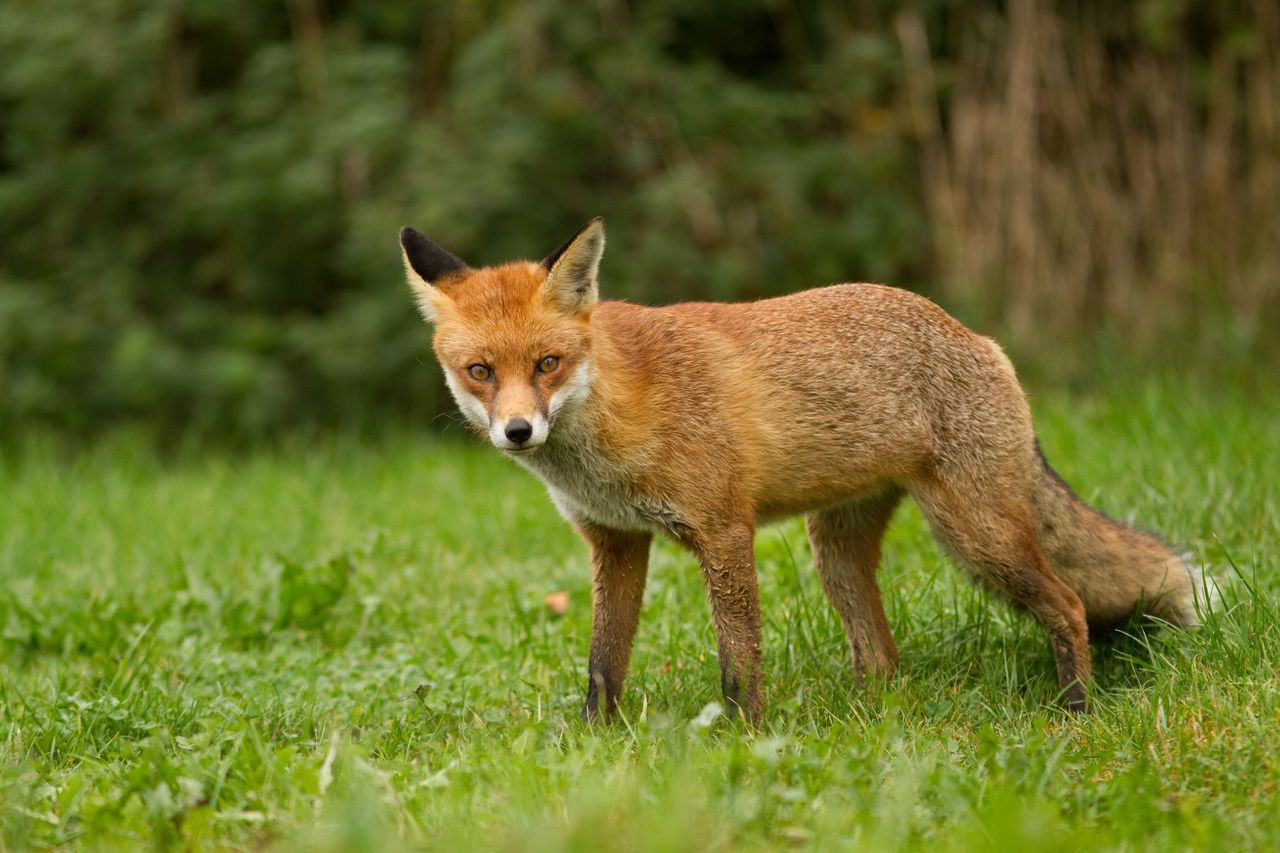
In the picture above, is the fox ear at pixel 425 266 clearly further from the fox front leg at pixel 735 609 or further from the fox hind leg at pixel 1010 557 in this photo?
the fox hind leg at pixel 1010 557

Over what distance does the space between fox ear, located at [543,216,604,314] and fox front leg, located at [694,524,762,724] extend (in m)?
0.91

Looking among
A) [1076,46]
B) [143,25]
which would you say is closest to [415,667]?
[143,25]

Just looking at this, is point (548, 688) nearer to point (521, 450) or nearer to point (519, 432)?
point (521, 450)

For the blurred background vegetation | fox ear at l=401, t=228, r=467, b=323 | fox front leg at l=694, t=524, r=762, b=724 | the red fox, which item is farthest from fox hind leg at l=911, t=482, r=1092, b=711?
the blurred background vegetation

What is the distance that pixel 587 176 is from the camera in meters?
10.4

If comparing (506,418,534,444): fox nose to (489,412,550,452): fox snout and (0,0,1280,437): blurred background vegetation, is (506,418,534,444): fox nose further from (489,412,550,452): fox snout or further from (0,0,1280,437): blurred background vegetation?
(0,0,1280,437): blurred background vegetation

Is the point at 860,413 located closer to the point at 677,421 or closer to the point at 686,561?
the point at 677,421

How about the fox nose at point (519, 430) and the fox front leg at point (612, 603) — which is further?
the fox front leg at point (612, 603)

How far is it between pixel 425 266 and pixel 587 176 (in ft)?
19.4

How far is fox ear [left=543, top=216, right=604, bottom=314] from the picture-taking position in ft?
14.5

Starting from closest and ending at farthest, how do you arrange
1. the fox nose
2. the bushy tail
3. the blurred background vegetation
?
the fox nose, the bushy tail, the blurred background vegetation

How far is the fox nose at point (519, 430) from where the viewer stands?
4.02 m

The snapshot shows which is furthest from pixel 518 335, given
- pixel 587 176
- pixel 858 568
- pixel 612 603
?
pixel 587 176

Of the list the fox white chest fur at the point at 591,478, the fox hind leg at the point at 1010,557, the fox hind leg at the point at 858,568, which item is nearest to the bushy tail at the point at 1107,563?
the fox hind leg at the point at 1010,557
